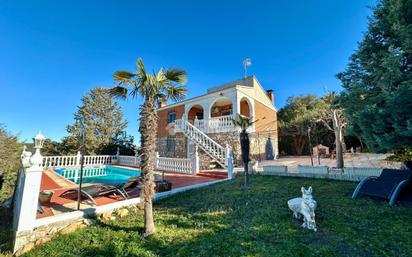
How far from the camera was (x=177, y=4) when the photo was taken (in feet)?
41.3

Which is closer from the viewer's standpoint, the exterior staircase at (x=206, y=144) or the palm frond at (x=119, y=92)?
the palm frond at (x=119, y=92)

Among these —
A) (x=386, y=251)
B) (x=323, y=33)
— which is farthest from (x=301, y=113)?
(x=386, y=251)

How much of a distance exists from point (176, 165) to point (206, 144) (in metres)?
2.79

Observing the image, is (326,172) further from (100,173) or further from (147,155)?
(100,173)

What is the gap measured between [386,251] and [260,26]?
15406mm

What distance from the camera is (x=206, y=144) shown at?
14125mm

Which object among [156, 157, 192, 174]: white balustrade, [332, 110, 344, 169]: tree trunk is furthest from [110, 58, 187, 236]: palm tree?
[332, 110, 344, 169]: tree trunk

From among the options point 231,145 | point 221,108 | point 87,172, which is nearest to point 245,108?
point 221,108

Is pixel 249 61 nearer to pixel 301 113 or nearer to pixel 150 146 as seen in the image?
pixel 301 113

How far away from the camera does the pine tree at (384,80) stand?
5.08 meters

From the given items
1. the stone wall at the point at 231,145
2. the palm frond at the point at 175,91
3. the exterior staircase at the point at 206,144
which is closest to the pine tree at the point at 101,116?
the stone wall at the point at 231,145

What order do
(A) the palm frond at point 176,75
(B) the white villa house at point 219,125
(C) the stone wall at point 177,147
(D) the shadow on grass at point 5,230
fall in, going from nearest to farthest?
(D) the shadow on grass at point 5,230
(A) the palm frond at point 176,75
(B) the white villa house at point 219,125
(C) the stone wall at point 177,147

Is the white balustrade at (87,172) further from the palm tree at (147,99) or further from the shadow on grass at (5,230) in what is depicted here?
the palm tree at (147,99)

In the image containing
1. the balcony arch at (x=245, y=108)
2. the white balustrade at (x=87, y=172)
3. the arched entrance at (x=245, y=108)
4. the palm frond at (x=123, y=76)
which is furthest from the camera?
the arched entrance at (x=245, y=108)
